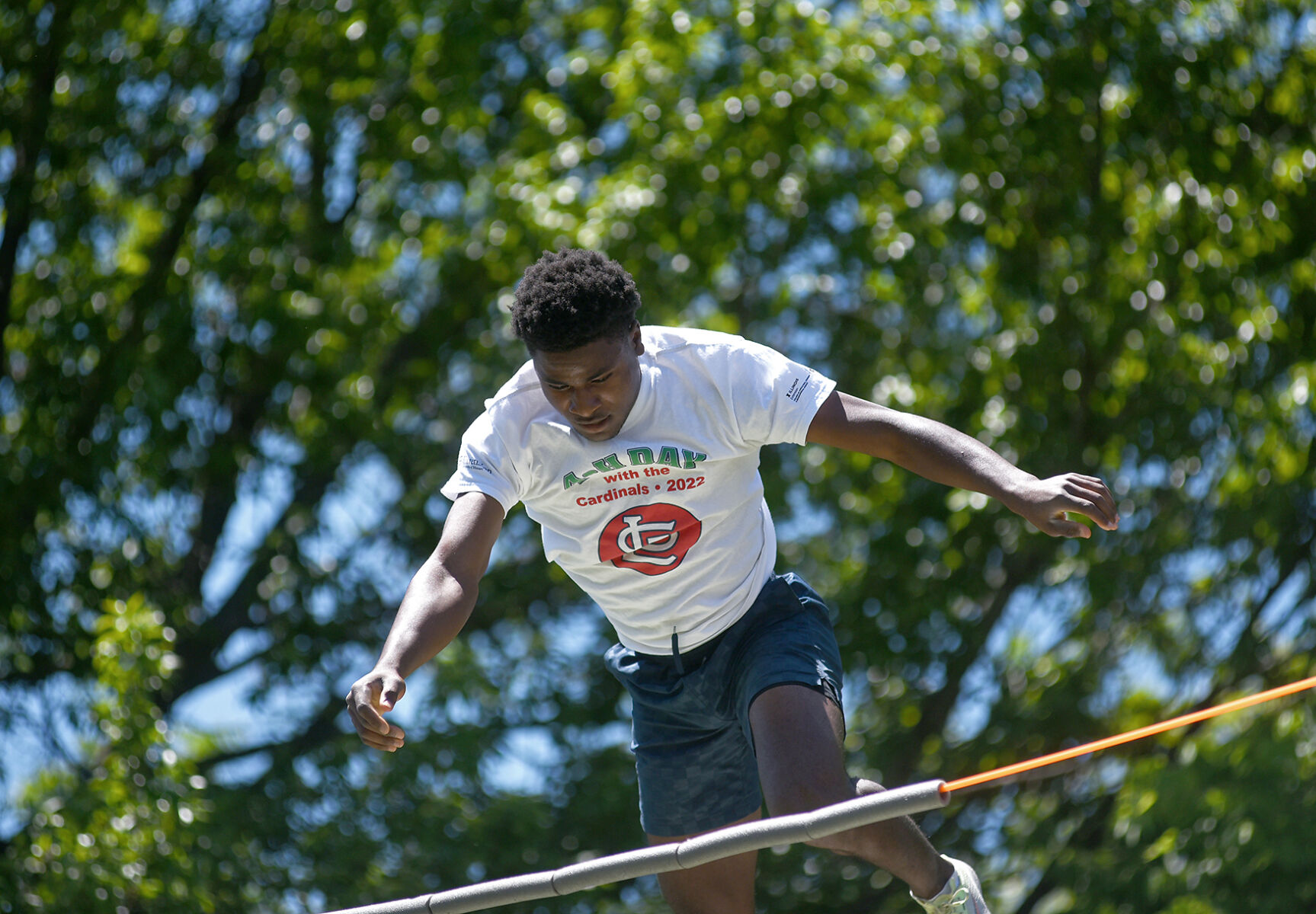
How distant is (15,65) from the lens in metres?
8.47

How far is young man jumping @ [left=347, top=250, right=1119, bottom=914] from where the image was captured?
2.97 metres

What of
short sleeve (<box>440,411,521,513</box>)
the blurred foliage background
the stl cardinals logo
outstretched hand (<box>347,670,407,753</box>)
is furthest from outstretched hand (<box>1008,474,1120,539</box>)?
the blurred foliage background

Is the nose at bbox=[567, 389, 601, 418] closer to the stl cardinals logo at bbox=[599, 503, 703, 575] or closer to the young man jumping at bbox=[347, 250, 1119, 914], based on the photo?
the young man jumping at bbox=[347, 250, 1119, 914]

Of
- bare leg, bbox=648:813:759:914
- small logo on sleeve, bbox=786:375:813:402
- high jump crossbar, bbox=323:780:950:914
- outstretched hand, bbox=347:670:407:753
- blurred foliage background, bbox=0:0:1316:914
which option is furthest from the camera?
blurred foliage background, bbox=0:0:1316:914

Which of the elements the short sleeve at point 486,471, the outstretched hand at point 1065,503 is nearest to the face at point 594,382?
the short sleeve at point 486,471

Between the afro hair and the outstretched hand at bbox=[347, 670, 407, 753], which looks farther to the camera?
the afro hair

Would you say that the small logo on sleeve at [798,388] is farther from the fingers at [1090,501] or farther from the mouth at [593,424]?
the fingers at [1090,501]

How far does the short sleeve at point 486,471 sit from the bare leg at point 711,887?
3.17 ft

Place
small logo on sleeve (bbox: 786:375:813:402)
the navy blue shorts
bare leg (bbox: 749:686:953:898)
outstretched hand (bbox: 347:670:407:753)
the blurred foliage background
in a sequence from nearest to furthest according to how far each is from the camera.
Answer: outstretched hand (bbox: 347:670:407:753) < bare leg (bbox: 749:686:953:898) < small logo on sleeve (bbox: 786:375:813:402) < the navy blue shorts < the blurred foliage background

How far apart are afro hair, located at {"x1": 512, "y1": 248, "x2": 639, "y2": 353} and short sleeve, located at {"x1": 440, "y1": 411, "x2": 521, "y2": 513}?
0.81ft

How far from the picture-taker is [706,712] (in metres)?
3.38

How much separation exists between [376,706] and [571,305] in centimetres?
92

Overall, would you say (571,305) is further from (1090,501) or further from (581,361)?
(1090,501)

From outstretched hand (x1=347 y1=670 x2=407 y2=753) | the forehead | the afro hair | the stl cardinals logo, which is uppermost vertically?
the afro hair
